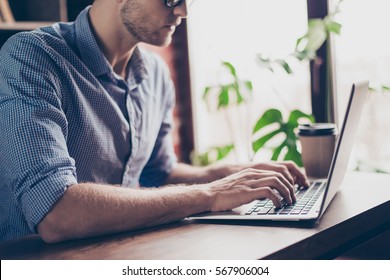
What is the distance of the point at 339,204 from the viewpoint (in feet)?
3.72

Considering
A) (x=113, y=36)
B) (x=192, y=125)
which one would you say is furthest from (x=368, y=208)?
(x=192, y=125)

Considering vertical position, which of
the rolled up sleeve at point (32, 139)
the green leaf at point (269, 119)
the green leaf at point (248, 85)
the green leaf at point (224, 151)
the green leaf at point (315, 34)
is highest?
the green leaf at point (315, 34)

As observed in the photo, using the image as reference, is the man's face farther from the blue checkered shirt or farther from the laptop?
the laptop

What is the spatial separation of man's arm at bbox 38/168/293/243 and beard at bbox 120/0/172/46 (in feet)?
1.83

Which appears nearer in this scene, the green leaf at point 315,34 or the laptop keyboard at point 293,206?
the laptop keyboard at point 293,206

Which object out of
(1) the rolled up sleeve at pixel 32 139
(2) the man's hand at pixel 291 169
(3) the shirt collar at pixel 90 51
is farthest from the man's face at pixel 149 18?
(2) the man's hand at pixel 291 169

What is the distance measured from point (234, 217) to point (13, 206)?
1.99ft

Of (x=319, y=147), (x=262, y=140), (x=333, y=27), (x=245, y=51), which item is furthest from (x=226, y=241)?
(x=245, y=51)

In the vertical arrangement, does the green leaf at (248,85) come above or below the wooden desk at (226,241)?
above

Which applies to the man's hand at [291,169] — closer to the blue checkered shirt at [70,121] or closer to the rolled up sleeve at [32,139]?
the blue checkered shirt at [70,121]

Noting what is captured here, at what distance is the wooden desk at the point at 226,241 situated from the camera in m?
0.83
